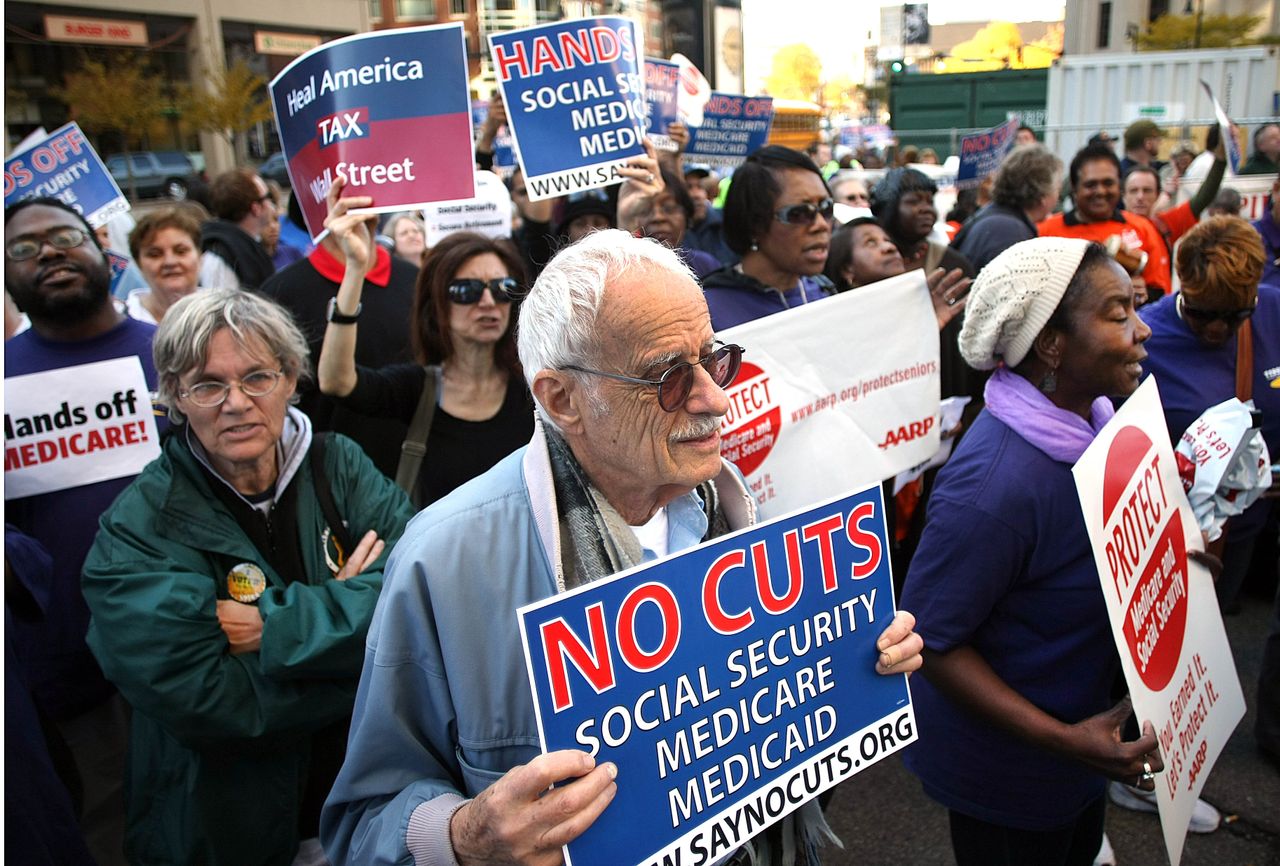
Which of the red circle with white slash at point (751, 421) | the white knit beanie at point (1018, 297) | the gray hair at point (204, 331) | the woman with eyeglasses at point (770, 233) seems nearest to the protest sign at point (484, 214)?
the woman with eyeglasses at point (770, 233)

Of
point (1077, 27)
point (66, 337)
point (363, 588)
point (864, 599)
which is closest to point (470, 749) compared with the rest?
point (864, 599)

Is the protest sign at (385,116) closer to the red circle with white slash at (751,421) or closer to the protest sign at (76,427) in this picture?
the protest sign at (76,427)

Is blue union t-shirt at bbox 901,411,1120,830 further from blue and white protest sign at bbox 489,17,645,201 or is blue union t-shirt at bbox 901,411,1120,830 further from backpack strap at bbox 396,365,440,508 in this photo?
blue and white protest sign at bbox 489,17,645,201

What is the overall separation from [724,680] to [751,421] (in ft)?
5.59

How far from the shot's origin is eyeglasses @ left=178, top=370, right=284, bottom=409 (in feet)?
7.57

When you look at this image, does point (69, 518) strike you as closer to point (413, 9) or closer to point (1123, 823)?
point (1123, 823)

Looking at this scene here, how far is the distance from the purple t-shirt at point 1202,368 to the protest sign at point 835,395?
2.85 ft

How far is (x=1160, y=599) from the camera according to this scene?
2.10 m

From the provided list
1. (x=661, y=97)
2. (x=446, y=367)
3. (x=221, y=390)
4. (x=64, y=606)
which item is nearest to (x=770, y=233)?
(x=446, y=367)

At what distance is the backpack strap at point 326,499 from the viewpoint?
2.43 meters

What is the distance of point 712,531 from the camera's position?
1.77 meters

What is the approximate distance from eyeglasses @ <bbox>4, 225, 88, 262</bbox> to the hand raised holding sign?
2.93m

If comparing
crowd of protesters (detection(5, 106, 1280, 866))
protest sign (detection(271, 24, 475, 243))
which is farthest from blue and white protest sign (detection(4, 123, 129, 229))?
protest sign (detection(271, 24, 475, 243))

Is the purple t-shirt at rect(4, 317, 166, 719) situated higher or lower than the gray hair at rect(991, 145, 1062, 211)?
lower
